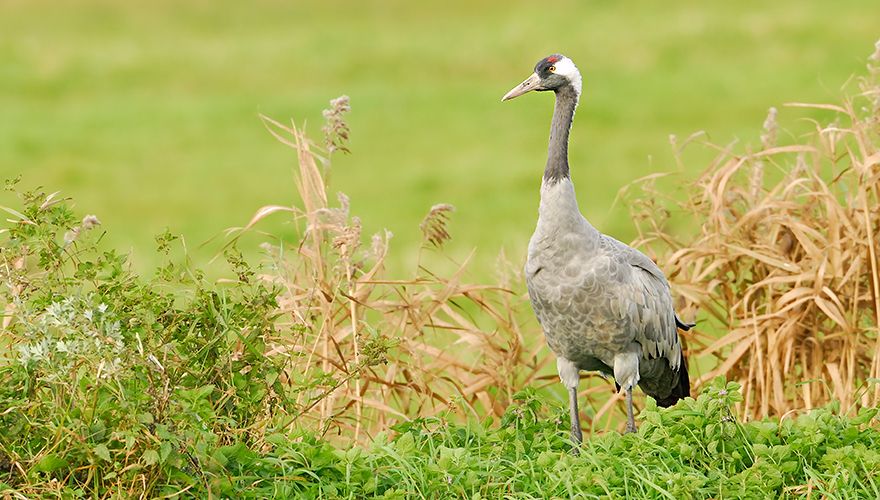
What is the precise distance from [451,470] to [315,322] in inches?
71.3

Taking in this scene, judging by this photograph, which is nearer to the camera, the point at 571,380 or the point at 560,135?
the point at 560,135

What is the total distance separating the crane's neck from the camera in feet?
20.5

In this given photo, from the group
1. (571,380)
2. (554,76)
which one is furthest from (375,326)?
(554,76)

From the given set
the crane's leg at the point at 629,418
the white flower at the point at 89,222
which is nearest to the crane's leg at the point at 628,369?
the crane's leg at the point at 629,418

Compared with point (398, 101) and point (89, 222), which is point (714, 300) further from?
point (398, 101)

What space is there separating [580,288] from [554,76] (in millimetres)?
1009

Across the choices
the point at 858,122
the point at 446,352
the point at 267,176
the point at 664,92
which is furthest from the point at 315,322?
the point at 664,92

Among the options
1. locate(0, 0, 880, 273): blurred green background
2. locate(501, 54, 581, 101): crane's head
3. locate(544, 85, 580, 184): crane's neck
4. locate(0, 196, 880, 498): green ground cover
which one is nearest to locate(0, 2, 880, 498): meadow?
locate(0, 196, 880, 498): green ground cover

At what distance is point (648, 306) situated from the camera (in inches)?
248

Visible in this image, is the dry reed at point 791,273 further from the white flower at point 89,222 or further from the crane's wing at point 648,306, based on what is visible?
the white flower at point 89,222

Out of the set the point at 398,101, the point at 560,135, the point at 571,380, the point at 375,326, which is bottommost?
the point at 571,380

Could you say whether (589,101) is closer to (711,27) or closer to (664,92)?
(664,92)

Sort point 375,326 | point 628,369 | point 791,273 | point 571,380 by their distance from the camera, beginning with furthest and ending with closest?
point 791,273 < point 375,326 < point 571,380 < point 628,369

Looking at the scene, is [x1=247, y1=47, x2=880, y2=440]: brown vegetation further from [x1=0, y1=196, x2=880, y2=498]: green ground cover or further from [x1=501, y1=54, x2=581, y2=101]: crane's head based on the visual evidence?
[x1=0, y1=196, x2=880, y2=498]: green ground cover
